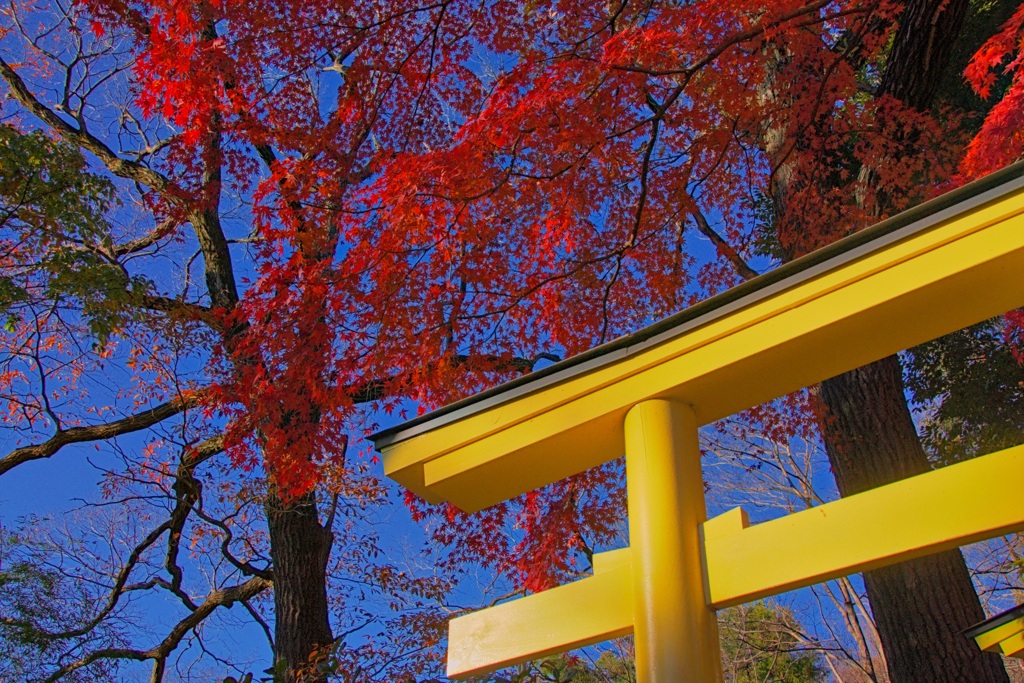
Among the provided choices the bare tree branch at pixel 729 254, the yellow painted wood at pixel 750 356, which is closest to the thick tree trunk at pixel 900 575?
the bare tree branch at pixel 729 254

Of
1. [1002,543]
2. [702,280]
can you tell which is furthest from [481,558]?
[1002,543]

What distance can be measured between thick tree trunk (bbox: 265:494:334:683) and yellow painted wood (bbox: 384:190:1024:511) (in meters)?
6.07

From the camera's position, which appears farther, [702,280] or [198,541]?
[198,541]

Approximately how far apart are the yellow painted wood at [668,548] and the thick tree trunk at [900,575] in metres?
4.04

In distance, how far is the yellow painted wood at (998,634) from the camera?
427 cm

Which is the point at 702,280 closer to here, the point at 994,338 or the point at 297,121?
the point at 994,338

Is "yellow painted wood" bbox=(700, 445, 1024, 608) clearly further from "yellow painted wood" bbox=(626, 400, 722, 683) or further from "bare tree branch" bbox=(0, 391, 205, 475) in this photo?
"bare tree branch" bbox=(0, 391, 205, 475)

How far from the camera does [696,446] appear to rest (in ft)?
7.47

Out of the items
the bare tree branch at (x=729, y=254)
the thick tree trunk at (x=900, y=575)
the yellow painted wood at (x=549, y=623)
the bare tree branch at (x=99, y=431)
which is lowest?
the yellow painted wood at (x=549, y=623)

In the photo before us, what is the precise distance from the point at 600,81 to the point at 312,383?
154 inches

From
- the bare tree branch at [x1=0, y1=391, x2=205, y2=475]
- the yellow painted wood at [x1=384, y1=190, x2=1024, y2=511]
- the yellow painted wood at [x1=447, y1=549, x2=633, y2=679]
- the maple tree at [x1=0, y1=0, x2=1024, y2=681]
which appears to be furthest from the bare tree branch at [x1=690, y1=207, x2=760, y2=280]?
the yellow painted wood at [x1=447, y1=549, x2=633, y2=679]

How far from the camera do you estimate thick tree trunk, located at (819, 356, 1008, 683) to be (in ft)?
17.9

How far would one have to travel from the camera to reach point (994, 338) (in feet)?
30.7

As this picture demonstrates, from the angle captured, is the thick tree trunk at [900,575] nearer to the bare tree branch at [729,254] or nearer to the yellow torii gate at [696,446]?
the bare tree branch at [729,254]
